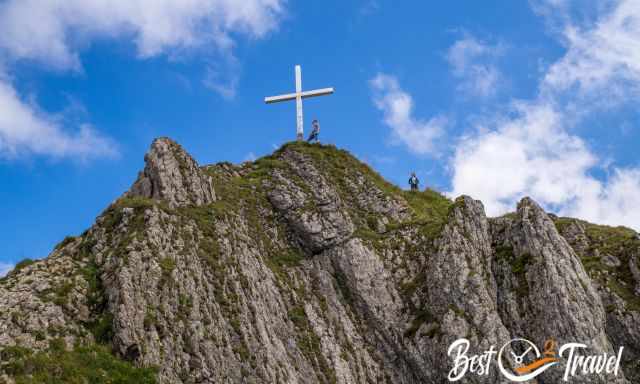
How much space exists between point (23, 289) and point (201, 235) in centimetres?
1249

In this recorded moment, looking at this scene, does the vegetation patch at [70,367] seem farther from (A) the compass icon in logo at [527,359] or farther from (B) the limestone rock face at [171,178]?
(A) the compass icon in logo at [527,359]

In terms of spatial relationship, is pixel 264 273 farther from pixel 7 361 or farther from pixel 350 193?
pixel 7 361

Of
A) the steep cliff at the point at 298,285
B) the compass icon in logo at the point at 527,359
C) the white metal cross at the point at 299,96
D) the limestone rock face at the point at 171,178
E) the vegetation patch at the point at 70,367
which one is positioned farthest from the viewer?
the white metal cross at the point at 299,96

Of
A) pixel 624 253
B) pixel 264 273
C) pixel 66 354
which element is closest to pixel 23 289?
pixel 66 354

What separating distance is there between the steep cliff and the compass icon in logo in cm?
68

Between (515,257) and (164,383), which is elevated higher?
(515,257)

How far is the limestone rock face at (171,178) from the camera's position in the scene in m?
45.1

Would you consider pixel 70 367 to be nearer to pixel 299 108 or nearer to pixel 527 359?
pixel 527 359

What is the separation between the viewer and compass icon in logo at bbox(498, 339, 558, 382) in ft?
133

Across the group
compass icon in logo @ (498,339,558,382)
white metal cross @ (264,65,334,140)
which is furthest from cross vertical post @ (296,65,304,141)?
compass icon in logo @ (498,339,558,382)

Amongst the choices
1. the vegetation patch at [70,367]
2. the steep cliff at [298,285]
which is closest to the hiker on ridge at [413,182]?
the steep cliff at [298,285]

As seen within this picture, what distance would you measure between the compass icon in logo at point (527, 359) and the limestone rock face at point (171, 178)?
24949 millimetres

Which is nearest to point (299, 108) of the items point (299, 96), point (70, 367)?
point (299, 96)

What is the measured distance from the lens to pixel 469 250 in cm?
4772
